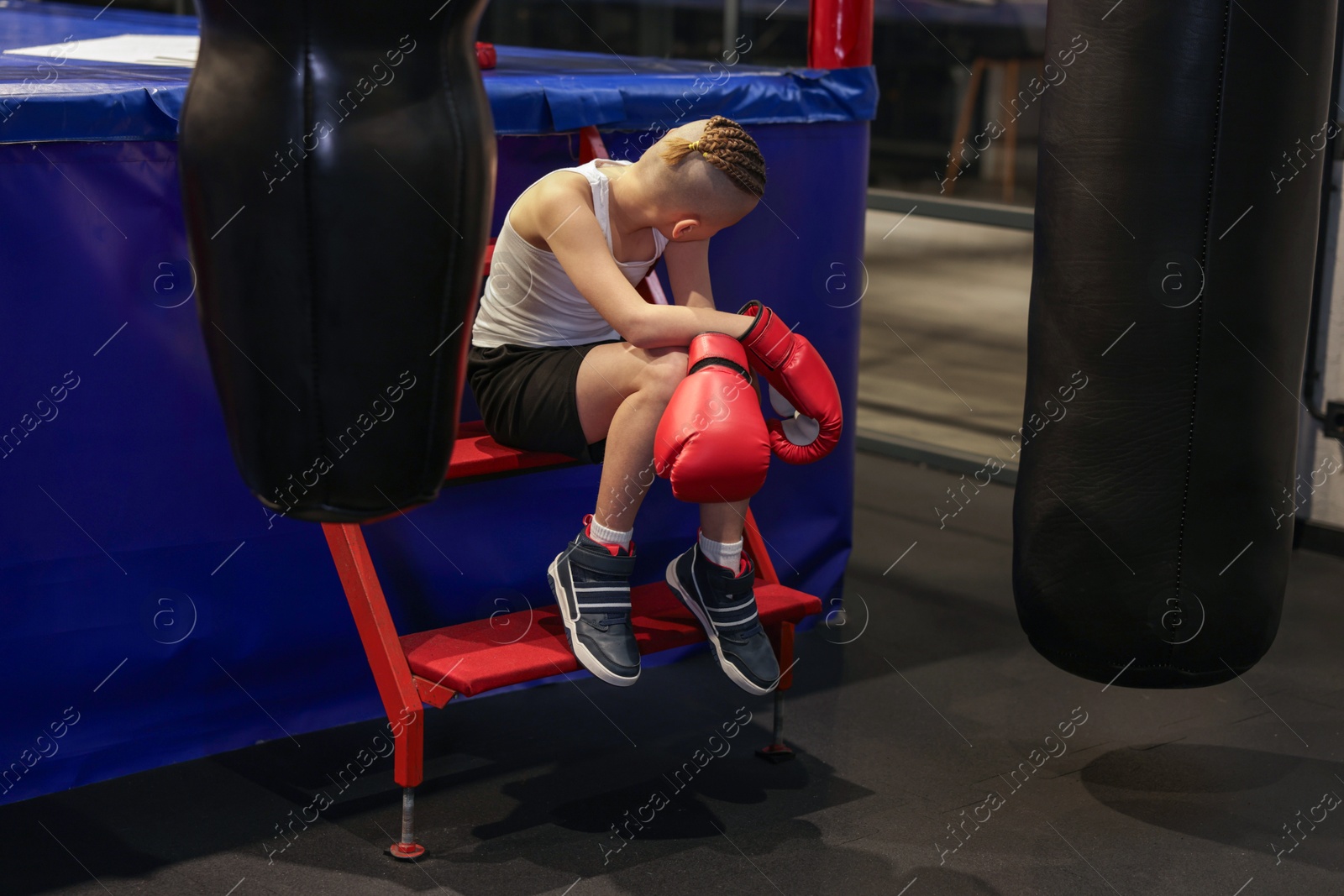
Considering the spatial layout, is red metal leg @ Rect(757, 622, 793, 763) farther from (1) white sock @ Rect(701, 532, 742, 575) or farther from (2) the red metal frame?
(2) the red metal frame

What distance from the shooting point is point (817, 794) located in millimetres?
2160

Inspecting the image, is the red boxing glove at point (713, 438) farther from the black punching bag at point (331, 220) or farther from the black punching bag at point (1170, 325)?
the black punching bag at point (331, 220)

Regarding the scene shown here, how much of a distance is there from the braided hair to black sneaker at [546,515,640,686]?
0.57 m

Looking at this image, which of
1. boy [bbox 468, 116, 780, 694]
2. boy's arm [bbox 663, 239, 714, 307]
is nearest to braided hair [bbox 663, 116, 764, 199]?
boy [bbox 468, 116, 780, 694]

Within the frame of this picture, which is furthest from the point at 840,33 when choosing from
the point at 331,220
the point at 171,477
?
the point at 331,220

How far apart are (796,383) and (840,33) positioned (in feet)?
3.36

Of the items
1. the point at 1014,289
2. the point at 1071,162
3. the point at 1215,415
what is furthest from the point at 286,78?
the point at 1014,289

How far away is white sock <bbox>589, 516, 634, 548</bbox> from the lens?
203 cm

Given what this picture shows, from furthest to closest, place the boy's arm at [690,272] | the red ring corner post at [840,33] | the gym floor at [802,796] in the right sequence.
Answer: the red ring corner post at [840,33]
the boy's arm at [690,272]
the gym floor at [802,796]

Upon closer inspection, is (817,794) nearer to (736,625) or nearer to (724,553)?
(736,625)

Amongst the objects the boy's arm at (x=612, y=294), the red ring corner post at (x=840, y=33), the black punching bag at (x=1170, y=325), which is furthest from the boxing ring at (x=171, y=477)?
the black punching bag at (x=1170, y=325)

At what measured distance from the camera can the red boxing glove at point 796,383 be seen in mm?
1942

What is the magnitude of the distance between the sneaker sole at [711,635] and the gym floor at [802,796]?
0.64ft

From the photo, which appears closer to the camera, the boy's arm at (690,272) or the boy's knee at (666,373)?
the boy's knee at (666,373)
